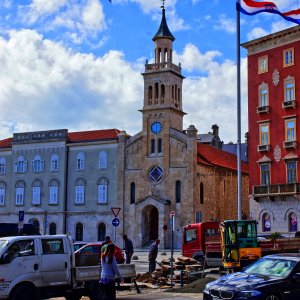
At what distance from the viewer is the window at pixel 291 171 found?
Result: 152ft

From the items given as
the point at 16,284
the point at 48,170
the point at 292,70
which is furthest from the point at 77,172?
the point at 16,284

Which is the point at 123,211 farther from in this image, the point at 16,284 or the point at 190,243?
the point at 16,284

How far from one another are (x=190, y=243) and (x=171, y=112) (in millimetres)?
28526

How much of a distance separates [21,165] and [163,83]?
19.1 metres

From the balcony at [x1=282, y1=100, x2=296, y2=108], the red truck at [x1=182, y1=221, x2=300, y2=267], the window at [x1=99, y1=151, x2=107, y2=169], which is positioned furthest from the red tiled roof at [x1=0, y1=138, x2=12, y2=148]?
the red truck at [x1=182, y1=221, x2=300, y2=267]

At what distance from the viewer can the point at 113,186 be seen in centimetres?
6469

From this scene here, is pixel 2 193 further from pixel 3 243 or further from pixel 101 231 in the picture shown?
pixel 3 243

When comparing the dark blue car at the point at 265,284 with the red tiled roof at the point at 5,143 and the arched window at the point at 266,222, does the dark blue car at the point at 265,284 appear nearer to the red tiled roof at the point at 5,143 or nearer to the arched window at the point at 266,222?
the arched window at the point at 266,222

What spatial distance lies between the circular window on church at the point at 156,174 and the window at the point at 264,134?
15860 mm

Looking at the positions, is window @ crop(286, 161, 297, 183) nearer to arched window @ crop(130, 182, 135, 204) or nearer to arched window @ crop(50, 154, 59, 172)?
arched window @ crop(130, 182, 135, 204)

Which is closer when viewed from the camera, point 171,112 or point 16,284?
point 16,284

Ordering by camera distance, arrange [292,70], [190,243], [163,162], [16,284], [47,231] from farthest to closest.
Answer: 1. [47,231]
2. [163,162]
3. [292,70]
4. [190,243]
5. [16,284]

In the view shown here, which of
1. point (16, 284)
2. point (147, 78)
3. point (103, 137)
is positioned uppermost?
point (147, 78)

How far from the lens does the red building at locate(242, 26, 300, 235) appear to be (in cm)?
4669
